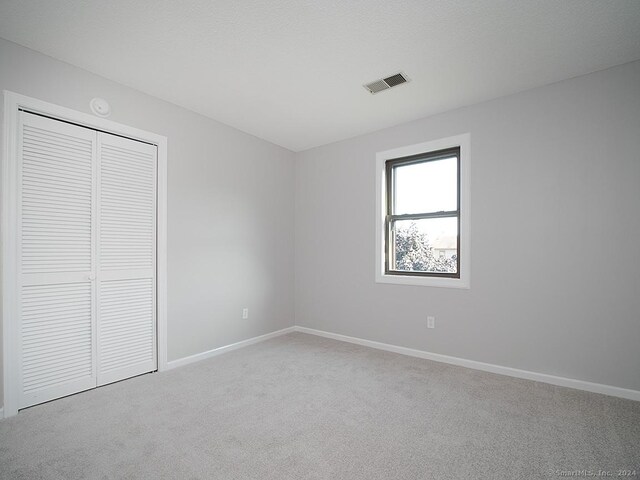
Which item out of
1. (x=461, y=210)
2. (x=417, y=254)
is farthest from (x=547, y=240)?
(x=417, y=254)

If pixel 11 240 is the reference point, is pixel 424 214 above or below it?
above

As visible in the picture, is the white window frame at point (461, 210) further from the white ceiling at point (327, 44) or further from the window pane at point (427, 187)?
the white ceiling at point (327, 44)

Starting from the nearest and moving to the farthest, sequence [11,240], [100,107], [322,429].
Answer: [322,429] → [11,240] → [100,107]

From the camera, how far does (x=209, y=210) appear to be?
356 cm

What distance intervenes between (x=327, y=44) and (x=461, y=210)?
205cm

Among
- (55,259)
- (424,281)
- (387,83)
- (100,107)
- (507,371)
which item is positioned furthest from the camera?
(424,281)

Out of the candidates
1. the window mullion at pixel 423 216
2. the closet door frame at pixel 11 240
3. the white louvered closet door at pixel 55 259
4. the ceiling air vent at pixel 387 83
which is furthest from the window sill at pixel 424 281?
the closet door frame at pixel 11 240

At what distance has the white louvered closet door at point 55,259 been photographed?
7.75ft

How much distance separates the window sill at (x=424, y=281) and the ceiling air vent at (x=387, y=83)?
77.8 inches

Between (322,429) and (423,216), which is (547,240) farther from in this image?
(322,429)

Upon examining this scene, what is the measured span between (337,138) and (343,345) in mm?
2655

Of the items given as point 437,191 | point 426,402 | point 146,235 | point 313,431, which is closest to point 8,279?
point 146,235

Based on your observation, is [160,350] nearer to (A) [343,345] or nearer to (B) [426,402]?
(A) [343,345]

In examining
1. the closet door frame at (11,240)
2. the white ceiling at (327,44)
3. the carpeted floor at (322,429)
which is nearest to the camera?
the carpeted floor at (322,429)
